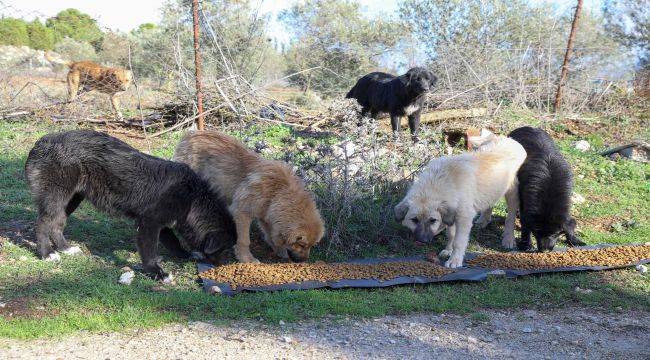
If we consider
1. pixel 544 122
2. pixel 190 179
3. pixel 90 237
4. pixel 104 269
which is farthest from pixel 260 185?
pixel 544 122

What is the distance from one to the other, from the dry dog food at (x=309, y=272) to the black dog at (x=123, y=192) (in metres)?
0.47

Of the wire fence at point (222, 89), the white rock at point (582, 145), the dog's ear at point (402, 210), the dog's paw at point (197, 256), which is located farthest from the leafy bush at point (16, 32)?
the dog's ear at point (402, 210)

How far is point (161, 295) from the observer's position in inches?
210

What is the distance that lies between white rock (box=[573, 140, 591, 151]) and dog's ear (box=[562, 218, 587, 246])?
562 cm

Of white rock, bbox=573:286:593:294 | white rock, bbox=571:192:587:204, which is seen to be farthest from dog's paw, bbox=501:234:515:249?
white rock, bbox=571:192:587:204

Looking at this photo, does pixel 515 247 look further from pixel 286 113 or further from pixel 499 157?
pixel 286 113

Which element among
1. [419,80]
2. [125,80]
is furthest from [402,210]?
[125,80]

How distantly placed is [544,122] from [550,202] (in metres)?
7.76

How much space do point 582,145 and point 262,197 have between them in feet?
30.6

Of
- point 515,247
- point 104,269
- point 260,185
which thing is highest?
point 260,185

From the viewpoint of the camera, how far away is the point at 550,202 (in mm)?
7246

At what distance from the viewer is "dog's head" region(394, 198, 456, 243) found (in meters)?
6.42

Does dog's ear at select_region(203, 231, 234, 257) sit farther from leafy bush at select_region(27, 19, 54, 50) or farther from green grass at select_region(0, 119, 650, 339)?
leafy bush at select_region(27, 19, 54, 50)

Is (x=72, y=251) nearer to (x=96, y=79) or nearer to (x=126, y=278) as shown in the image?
(x=126, y=278)
